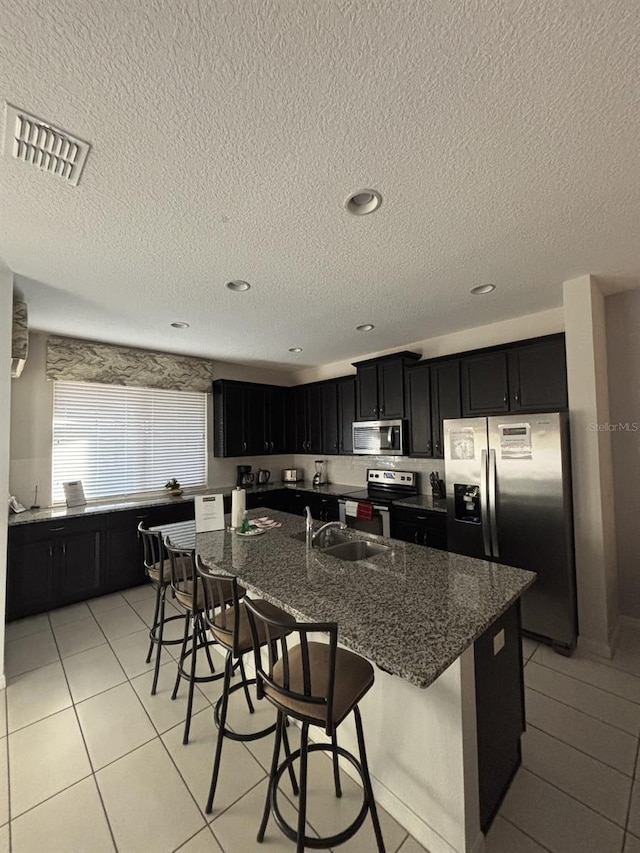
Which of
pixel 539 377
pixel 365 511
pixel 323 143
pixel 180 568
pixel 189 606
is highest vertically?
pixel 323 143

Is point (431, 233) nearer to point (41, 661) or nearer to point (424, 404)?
point (424, 404)

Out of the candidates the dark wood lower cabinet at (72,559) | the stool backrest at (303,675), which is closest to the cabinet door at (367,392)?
the dark wood lower cabinet at (72,559)

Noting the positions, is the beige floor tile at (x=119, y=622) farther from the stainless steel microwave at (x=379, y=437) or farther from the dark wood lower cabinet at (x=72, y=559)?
the stainless steel microwave at (x=379, y=437)

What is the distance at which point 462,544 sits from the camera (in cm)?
307

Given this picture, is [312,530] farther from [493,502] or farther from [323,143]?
[323,143]

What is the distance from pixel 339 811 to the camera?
1486mm

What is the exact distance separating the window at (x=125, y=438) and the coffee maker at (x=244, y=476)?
1.73 feet

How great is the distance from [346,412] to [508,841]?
3.98 meters

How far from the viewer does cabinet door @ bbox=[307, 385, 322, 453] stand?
208 inches

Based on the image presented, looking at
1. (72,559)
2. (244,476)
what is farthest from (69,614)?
(244,476)

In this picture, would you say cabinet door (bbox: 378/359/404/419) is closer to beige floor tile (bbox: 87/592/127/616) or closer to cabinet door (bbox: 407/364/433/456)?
cabinet door (bbox: 407/364/433/456)

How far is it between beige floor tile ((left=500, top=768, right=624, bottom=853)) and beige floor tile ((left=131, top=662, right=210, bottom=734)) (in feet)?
5.40

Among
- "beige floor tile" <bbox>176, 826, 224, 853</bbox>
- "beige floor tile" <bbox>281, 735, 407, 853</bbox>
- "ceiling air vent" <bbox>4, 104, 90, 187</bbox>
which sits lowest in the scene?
"beige floor tile" <bbox>176, 826, 224, 853</bbox>

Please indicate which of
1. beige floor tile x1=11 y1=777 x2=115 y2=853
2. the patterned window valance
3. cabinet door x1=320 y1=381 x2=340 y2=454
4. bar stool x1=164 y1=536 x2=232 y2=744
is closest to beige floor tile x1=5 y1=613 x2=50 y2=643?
bar stool x1=164 y1=536 x2=232 y2=744
